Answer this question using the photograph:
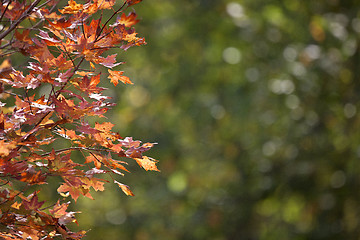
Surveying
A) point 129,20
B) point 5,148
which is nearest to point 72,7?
point 129,20

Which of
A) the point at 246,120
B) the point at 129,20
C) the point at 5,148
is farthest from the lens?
the point at 246,120

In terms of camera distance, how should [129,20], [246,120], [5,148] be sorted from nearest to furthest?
[5,148] → [129,20] → [246,120]

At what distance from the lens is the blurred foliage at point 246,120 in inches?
196

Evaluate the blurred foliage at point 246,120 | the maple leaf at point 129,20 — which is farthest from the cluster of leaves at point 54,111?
the blurred foliage at point 246,120

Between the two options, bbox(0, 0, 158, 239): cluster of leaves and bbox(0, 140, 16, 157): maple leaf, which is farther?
bbox(0, 0, 158, 239): cluster of leaves

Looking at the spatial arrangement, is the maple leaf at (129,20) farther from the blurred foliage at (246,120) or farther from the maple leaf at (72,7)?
the blurred foliage at (246,120)

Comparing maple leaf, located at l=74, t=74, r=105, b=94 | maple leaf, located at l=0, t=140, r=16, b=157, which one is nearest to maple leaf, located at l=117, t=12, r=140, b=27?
maple leaf, located at l=74, t=74, r=105, b=94

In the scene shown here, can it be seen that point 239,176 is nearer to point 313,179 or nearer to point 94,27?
point 313,179

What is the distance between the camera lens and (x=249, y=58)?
5168 millimetres

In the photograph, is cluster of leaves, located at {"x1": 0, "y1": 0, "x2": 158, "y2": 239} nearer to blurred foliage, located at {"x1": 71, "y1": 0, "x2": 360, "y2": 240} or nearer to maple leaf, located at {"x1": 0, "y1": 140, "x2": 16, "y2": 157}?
maple leaf, located at {"x1": 0, "y1": 140, "x2": 16, "y2": 157}

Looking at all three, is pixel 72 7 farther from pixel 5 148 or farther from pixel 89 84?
pixel 5 148

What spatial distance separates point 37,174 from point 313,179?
4.03m

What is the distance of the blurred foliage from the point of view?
497 centimetres

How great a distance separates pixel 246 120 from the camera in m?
4.96
